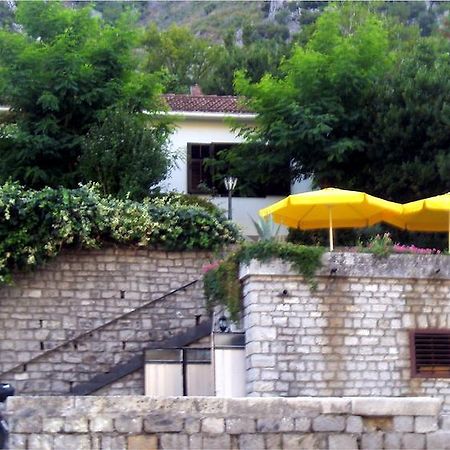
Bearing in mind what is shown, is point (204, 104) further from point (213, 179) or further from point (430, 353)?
point (430, 353)

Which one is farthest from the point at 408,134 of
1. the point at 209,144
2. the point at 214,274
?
the point at 214,274

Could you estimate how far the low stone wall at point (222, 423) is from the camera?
9492 millimetres

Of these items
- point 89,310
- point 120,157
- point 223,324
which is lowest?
point 223,324

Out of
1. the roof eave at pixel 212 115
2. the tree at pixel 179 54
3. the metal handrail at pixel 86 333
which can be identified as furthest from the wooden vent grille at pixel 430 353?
the tree at pixel 179 54

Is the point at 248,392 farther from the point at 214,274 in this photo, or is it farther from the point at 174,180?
the point at 174,180

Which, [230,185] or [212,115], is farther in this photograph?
[212,115]

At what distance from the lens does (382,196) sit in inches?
923

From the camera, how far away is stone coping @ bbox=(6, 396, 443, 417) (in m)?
9.51

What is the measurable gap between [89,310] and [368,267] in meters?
5.57

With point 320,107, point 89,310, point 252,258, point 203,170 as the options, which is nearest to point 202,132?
point 203,170

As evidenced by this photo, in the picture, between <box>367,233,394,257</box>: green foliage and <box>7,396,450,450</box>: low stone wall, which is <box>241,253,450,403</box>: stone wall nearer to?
<box>367,233,394,257</box>: green foliage

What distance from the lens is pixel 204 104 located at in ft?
88.9

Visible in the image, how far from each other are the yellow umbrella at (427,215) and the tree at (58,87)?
7.45 metres

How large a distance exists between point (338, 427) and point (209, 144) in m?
17.3
